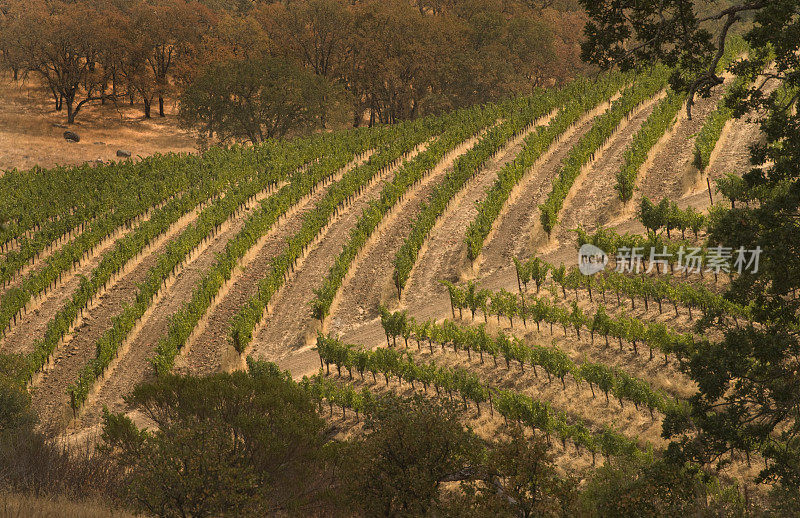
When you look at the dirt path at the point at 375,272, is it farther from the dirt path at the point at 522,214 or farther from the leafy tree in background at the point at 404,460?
the leafy tree in background at the point at 404,460

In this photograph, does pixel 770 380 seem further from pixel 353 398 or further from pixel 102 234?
pixel 102 234

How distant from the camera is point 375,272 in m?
34.6

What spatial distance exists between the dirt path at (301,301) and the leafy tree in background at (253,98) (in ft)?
76.8

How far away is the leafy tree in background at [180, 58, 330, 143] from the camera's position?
199 feet

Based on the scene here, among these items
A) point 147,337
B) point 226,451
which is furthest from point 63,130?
point 226,451

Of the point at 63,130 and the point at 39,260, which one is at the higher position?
the point at 63,130

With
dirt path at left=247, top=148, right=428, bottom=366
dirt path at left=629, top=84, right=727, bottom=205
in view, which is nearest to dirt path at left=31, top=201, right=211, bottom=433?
dirt path at left=247, top=148, right=428, bottom=366

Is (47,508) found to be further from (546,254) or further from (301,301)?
(546,254)

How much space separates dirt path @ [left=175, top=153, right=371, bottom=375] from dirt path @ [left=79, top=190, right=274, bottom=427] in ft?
5.19

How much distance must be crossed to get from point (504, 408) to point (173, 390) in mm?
9819

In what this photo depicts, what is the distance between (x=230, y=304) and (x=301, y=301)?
3337 mm

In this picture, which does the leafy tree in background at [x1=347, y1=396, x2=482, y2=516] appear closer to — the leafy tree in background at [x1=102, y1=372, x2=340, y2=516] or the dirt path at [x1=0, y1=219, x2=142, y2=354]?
the leafy tree in background at [x1=102, y1=372, x2=340, y2=516]

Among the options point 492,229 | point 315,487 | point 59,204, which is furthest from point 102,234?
point 315,487

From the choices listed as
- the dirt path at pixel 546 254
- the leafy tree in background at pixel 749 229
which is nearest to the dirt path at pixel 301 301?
the dirt path at pixel 546 254
